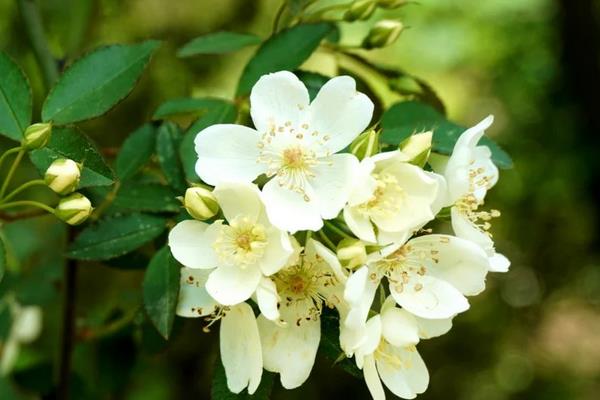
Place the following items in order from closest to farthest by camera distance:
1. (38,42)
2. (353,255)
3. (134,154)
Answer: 1. (353,255)
2. (134,154)
3. (38,42)

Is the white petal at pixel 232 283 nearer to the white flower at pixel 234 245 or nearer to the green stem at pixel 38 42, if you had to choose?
the white flower at pixel 234 245

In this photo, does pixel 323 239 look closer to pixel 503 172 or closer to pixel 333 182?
pixel 333 182

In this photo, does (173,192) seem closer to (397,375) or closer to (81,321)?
(397,375)

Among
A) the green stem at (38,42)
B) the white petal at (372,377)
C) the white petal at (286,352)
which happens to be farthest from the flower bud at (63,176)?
the green stem at (38,42)

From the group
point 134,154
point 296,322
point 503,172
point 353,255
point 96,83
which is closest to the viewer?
point 353,255

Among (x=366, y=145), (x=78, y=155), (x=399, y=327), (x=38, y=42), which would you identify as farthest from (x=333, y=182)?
(x=38, y=42)

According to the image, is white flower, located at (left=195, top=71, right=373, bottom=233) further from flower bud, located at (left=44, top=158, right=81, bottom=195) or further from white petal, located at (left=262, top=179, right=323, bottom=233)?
flower bud, located at (left=44, top=158, right=81, bottom=195)

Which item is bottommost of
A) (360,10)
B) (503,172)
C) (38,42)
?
(503,172)
